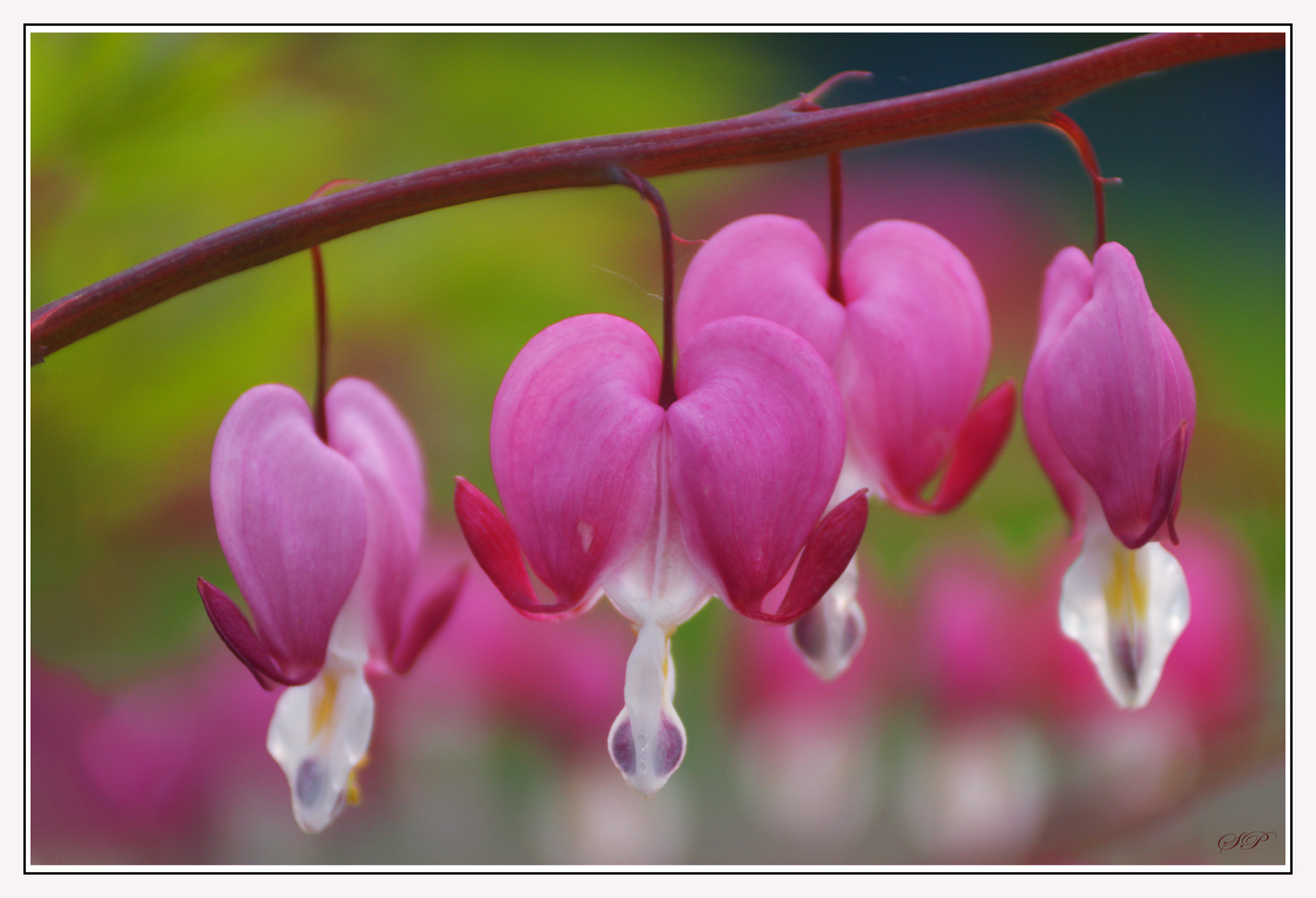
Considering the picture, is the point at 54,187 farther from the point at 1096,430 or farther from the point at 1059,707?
the point at 1059,707

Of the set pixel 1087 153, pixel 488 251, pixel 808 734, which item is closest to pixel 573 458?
pixel 1087 153

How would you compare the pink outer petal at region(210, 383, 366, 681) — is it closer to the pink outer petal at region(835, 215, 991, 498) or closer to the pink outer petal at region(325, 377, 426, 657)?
the pink outer petal at region(325, 377, 426, 657)

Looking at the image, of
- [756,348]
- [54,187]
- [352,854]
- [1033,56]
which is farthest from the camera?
[352,854]

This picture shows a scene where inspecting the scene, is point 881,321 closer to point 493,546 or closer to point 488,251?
point 493,546

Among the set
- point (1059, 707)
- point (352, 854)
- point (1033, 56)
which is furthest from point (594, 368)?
point (1059, 707)
